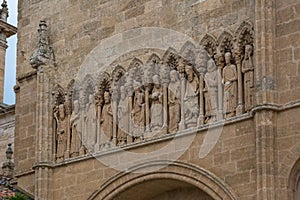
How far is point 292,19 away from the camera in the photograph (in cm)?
1462

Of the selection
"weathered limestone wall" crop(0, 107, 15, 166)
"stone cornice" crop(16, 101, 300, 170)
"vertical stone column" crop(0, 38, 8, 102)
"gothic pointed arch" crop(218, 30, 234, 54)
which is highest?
"vertical stone column" crop(0, 38, 8, 102)

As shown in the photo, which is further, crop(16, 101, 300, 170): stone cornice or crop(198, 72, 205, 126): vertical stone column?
crop(198, 72, 205, 126): vertical stone column

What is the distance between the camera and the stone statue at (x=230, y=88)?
49.7 ft

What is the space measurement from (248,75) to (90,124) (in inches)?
130

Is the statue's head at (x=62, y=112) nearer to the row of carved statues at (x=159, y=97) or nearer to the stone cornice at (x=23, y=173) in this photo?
the row of carved statues at (x=159, y=97)

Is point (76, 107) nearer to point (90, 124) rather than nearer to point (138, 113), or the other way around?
point (90, 124)

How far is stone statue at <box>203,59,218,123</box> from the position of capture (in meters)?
15.4

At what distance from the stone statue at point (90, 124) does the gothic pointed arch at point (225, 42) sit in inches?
106

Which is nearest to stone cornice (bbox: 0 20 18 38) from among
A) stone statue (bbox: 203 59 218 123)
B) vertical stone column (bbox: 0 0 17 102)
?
vertical stone column (bbox: 0 0 17 102)

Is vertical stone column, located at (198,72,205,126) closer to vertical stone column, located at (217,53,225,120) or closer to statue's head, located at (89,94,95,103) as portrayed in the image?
vertical stone column, located at (217,53,225,120)

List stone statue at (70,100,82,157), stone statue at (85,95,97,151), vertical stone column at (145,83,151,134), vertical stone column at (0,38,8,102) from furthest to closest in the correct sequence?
vertical stone column at (0,38,8,102)
stone statue at (70,100,82,157)
stone statue at (85,95,97,151)
vertical stone column at (145,83,151,134)

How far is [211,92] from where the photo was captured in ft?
50.7

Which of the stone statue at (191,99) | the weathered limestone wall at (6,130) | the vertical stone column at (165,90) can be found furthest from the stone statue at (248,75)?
the weathered limestone wall at (6,130)

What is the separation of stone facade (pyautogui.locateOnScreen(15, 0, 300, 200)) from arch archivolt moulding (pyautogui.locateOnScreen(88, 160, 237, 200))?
0.05ft
